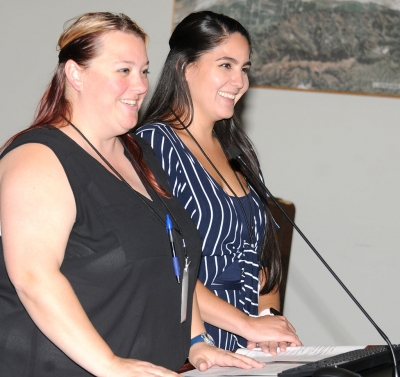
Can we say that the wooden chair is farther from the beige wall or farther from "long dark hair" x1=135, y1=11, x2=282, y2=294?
"long dark hair" x1=135, y1=11, x2=282, y2=294

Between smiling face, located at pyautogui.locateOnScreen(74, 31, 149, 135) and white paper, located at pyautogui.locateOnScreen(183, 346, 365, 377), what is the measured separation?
1.95 feet

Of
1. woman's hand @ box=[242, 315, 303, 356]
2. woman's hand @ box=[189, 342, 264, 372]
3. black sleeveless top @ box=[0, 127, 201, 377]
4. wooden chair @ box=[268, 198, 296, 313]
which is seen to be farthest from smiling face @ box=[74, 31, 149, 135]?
wooden chair @ box=[268, 198, 296, 313]

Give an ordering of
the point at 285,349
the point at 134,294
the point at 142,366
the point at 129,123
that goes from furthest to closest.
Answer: the point at 285,349, the point at 129,123, the point at 134,294, the point at 142,366

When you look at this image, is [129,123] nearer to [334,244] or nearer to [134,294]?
[134,294]

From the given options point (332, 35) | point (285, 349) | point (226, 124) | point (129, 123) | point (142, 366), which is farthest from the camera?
point (332, 35)

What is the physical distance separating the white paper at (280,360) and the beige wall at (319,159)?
2185 millimetres

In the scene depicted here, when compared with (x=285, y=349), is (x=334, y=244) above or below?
below

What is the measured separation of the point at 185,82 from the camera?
223 centimetres

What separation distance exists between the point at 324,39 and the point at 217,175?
71.8 inches

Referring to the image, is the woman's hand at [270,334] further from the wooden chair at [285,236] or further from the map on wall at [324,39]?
the map on wall at [324,39]

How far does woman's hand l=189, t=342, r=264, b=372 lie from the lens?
5.11ft

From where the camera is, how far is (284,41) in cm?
373

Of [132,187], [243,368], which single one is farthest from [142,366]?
[132,187]

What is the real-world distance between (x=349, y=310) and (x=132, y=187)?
258cm
